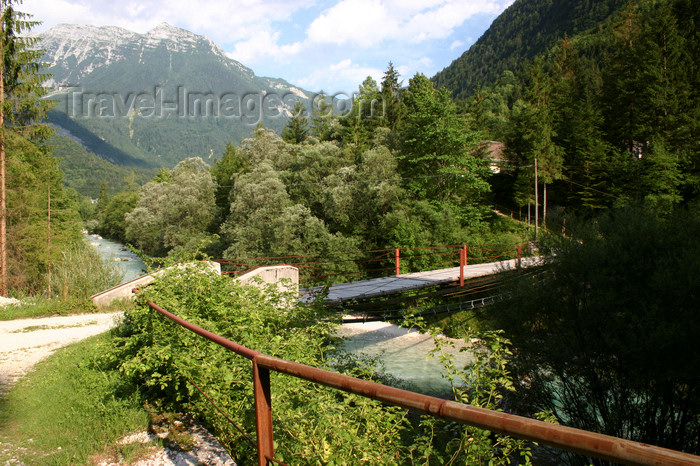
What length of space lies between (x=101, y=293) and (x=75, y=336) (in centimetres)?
282

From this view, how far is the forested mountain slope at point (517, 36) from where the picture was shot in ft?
311

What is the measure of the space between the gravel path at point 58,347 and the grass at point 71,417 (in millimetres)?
133

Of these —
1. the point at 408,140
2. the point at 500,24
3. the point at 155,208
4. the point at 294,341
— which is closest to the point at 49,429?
the point at 294,341

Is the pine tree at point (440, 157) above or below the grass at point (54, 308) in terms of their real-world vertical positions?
above

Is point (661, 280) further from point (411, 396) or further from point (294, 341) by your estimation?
point (411, 396)

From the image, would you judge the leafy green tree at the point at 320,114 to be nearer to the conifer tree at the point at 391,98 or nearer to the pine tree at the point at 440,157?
the conifer tree at the point at 391,98

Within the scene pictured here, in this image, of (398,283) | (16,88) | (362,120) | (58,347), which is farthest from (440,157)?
(58,347)

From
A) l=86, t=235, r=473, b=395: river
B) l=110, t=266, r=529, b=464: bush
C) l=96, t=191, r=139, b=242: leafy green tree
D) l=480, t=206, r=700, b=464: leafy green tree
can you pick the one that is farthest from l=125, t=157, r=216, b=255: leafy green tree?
l=96, t=191, r=139, b=242: leafy green tree

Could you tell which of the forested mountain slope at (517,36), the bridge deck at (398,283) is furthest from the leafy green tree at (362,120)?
the forested mountain slope at (517,36)

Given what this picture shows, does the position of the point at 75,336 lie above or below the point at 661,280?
below

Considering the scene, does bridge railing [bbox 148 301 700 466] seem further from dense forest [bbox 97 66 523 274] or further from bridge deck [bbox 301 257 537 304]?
dense forest [bbox 97 66 523 274]

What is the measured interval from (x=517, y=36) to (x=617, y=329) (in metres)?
136

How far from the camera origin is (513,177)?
34469 millimetres

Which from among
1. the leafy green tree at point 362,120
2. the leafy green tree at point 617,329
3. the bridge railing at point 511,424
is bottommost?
the leafy green tree at point 617,329
